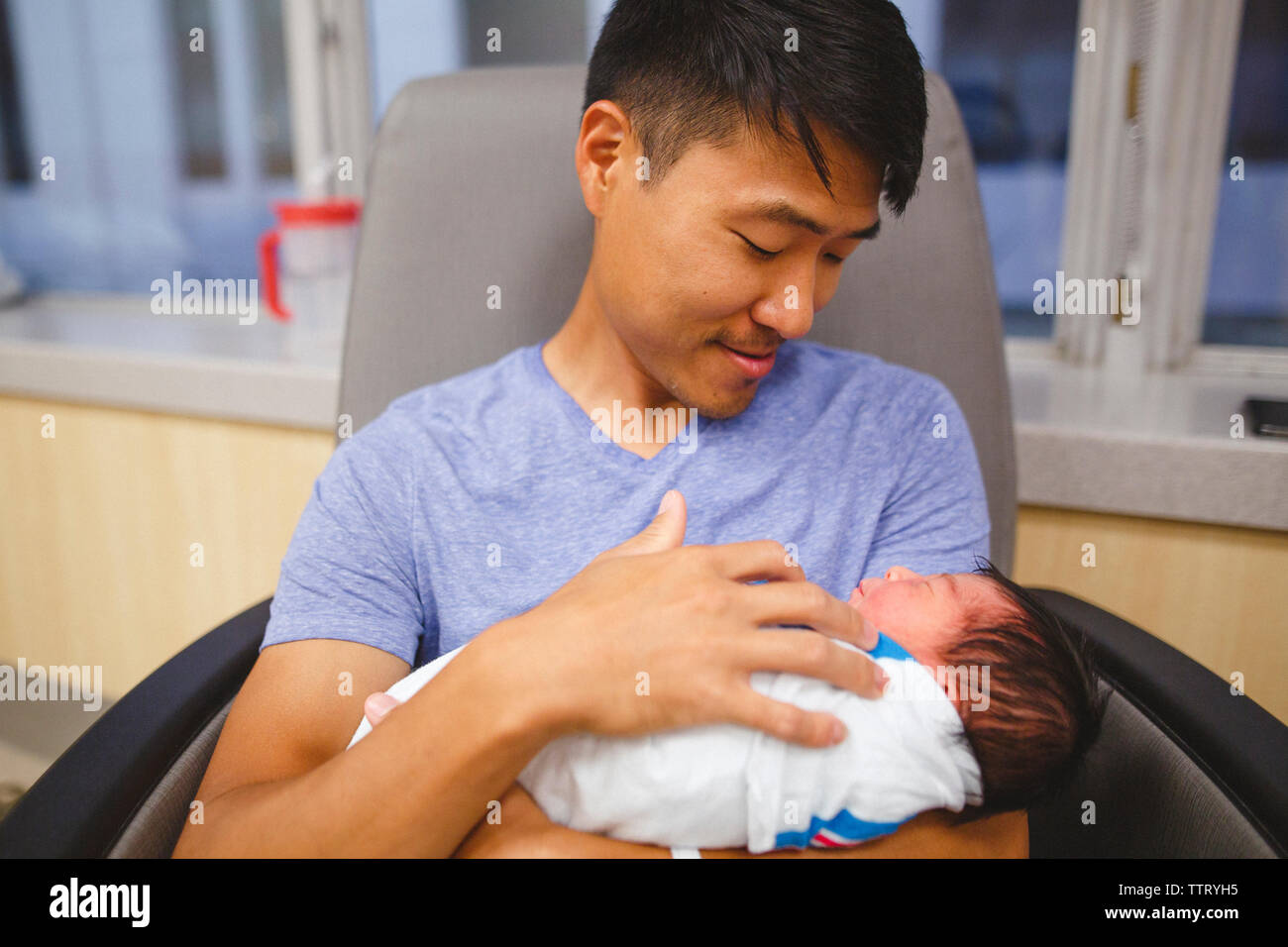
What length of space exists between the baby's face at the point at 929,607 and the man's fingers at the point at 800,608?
0.18ft

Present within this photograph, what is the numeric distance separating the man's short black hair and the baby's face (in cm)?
32

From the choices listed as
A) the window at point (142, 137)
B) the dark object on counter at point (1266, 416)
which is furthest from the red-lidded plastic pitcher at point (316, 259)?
the dark object on counter at point (1266, 416)

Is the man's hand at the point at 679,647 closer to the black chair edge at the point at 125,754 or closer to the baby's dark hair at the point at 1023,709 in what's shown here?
the baby's dark hair at the point at 1023,709

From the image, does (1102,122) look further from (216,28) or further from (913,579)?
(216,28)

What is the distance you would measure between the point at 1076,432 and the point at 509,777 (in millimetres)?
812

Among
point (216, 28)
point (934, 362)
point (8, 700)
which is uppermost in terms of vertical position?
point (216, 28)

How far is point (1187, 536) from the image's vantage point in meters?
1.06

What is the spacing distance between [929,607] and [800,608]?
13cm

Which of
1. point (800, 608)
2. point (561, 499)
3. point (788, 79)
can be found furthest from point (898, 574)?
point (788, 79)

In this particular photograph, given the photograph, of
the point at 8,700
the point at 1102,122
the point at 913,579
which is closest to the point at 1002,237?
the point at 1102,122

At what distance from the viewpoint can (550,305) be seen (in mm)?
1069

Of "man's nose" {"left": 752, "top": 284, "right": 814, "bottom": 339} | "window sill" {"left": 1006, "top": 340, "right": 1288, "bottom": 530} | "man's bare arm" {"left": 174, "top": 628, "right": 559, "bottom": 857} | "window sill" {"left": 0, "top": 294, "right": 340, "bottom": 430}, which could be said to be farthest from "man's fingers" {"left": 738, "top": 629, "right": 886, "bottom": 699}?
"window sill" {"left": 0, "top": 294, "right": 340, "bottom": 430}
